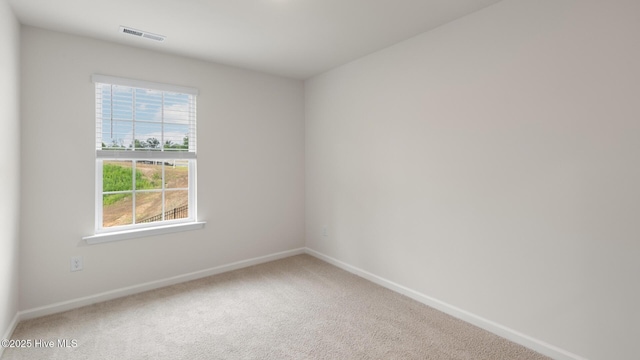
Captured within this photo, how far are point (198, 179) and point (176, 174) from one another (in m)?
0.23

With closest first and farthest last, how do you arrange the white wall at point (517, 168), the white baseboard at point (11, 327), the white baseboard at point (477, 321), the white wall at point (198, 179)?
the white wall at point (517, 168) < the white baseboard at point (477, 321) < the white baseboard at point (11, 327) < the white wall at point (198, 179)

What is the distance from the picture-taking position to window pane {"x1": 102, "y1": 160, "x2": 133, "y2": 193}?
2865 millimetres

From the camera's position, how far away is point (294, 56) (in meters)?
3.22

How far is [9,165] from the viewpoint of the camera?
2.17 metres

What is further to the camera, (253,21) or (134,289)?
(134,289)

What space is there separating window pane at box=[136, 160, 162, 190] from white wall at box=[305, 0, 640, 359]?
2.14 meters

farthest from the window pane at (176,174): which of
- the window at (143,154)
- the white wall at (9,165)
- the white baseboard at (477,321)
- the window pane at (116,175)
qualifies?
the white baseboard at (477,321)

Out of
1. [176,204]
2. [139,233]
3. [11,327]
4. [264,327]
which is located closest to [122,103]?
[176,204]

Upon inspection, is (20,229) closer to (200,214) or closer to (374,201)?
(200,214)

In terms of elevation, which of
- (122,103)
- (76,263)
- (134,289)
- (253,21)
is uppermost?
(253,21)

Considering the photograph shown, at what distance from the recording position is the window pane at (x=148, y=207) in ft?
10.0

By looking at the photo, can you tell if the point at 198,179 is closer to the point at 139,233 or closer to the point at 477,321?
the point at 139,233

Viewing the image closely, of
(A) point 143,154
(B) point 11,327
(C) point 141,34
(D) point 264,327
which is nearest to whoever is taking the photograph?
(B) point 11,327

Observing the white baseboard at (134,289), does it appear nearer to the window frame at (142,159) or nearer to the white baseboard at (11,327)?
the white baseboard at (11,327)
